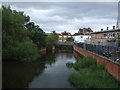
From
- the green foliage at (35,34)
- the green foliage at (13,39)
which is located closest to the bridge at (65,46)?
the green foliage at (35,34)

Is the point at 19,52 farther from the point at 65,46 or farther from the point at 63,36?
the point at 63,36

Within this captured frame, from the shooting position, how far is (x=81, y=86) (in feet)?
42.5

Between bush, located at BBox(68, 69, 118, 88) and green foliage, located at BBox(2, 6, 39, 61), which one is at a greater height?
green foliage, located at BBox(2, 6, 39, 61)

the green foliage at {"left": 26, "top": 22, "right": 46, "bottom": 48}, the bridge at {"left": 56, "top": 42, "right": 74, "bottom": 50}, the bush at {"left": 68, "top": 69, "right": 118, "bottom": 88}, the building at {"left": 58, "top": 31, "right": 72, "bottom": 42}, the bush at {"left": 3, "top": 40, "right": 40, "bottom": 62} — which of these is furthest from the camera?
the building at {"left": 58, "top": 31, "right": 72, "bottom": 42}

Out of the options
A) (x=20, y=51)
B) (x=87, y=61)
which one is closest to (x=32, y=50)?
(x=20, y=51)

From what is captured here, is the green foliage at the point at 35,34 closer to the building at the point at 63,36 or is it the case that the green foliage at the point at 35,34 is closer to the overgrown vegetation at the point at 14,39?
the overgrown vegetation at the point at 14,39

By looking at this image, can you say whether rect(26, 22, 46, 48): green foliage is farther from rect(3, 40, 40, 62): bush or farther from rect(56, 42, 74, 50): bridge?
rect(56, 42, 74, 50): bridge

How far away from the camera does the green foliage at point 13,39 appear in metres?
26.2

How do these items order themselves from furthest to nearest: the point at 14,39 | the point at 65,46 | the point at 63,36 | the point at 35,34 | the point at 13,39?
the point at 63,36, the point at 65,46, the point at 35,34, the point at 14,39, the point at 13,39

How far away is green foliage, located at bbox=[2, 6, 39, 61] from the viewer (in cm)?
2620

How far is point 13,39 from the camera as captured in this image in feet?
94.3

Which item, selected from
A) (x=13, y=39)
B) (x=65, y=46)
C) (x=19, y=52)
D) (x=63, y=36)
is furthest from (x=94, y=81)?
(x=63, y=36)

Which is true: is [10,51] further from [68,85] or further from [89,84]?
[89,84]

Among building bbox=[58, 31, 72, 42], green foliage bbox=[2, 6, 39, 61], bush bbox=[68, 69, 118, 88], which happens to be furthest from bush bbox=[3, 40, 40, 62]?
building bbox=[58, 31, 72, 42]
